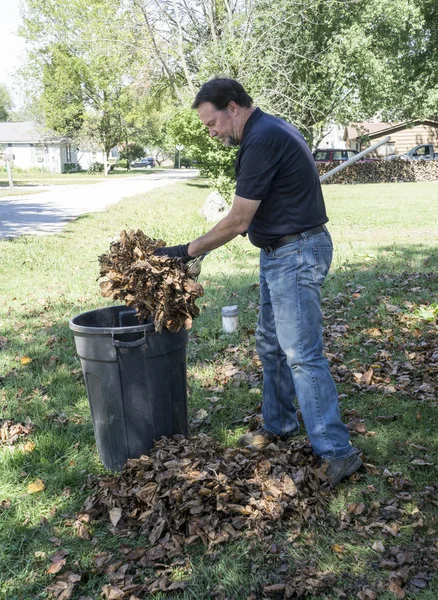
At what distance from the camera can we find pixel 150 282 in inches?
128

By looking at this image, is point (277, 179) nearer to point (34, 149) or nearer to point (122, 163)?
point (34, 149)

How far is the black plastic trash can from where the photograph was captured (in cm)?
332

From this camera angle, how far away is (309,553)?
2777mm

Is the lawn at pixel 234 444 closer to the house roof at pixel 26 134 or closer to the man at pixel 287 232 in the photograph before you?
the man at pixel 287 232

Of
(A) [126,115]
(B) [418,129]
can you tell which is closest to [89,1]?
(A) [126,115]

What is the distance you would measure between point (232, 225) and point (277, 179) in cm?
33

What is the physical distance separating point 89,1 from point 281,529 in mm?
51088

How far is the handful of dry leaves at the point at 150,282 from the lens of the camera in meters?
3.25

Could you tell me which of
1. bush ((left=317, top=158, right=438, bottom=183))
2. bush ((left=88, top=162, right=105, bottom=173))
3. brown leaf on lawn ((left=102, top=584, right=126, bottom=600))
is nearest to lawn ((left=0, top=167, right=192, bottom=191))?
bush ((left=88, top=162, right=105, bottom=173))

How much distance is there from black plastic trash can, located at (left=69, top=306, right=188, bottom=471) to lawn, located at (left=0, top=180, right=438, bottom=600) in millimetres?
302

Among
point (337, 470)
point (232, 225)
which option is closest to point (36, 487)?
point (337, 470)

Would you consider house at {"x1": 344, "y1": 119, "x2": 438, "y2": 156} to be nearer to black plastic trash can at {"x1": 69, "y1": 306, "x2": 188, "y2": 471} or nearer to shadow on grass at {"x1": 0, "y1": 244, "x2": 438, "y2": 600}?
shadow on grass at {"x1": 0, "y1": 244, "x2": 438, "y2": 600}

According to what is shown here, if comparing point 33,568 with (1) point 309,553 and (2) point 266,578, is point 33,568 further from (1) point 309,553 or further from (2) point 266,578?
(1) point 309,553

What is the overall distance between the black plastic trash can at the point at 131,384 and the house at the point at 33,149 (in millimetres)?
56822
